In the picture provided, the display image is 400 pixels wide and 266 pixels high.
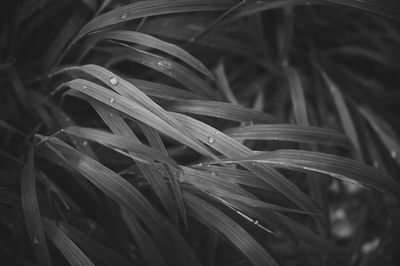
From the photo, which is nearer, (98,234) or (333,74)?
(98,234)

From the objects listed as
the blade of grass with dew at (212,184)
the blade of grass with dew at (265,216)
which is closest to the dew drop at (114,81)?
the blade of grass with dew at (212,184)

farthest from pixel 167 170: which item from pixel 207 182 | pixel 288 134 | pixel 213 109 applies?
pixel 288 134

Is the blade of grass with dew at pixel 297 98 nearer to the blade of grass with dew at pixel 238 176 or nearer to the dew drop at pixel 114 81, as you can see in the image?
the blade of grass with dew at pixel 238 176

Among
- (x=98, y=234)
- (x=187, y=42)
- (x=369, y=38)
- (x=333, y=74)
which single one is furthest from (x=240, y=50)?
(x=98, y=234)

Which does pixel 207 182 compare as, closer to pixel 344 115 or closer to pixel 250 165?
pixel 250 165

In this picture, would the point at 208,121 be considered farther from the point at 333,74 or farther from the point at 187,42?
the point at 333,74

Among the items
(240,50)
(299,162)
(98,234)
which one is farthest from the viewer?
(240,50)

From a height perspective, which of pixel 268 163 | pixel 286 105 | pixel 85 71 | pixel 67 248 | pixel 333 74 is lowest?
pixel 67 248
